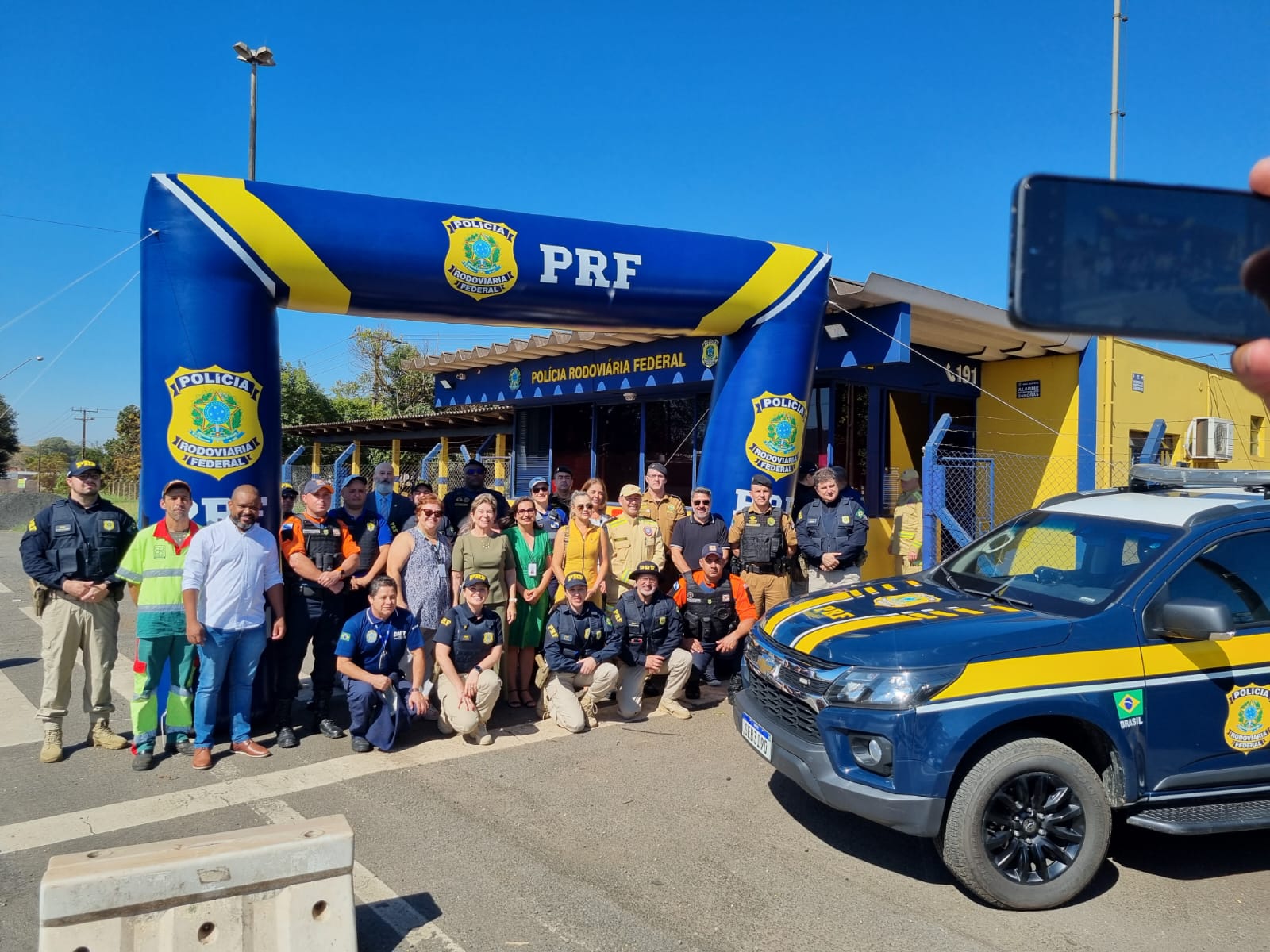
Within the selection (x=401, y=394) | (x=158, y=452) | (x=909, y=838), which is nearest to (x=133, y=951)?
(x=909, y=838)

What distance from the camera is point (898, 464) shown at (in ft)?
40.7

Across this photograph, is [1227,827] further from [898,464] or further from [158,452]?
[898,464]

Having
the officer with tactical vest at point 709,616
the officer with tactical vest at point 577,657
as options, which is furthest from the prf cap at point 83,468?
the officer with tactical vest at point 709,616

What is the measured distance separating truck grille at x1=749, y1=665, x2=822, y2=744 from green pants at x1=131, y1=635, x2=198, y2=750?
368 cm

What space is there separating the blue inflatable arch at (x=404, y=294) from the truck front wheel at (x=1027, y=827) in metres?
4.74

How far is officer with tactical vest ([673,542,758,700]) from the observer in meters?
7.08

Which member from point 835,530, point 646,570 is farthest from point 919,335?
point 646,570

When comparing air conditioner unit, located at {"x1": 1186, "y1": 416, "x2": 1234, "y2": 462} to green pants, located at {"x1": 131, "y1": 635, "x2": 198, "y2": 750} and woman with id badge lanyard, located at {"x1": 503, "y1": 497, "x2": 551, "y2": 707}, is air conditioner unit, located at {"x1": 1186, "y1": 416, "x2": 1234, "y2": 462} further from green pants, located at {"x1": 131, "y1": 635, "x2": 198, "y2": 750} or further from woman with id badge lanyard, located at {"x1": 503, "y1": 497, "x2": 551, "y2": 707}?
green pants, located at {"x1": 131, "y1": 635, "x2": 198, "y2": 750}

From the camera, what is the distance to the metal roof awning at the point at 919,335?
9641 millimetres

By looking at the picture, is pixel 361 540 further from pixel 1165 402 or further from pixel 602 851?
pixel 1165 402

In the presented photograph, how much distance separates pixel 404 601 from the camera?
6.46 metres

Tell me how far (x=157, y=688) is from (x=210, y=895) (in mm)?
3178

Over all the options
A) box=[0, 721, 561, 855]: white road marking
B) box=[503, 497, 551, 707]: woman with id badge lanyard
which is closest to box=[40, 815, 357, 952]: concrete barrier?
box=[0, 721, 561, 855]: white road marking

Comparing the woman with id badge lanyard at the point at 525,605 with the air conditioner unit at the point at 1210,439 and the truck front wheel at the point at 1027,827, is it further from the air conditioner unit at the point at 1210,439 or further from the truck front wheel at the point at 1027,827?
the air conditioner unit at the point at 1210,439
